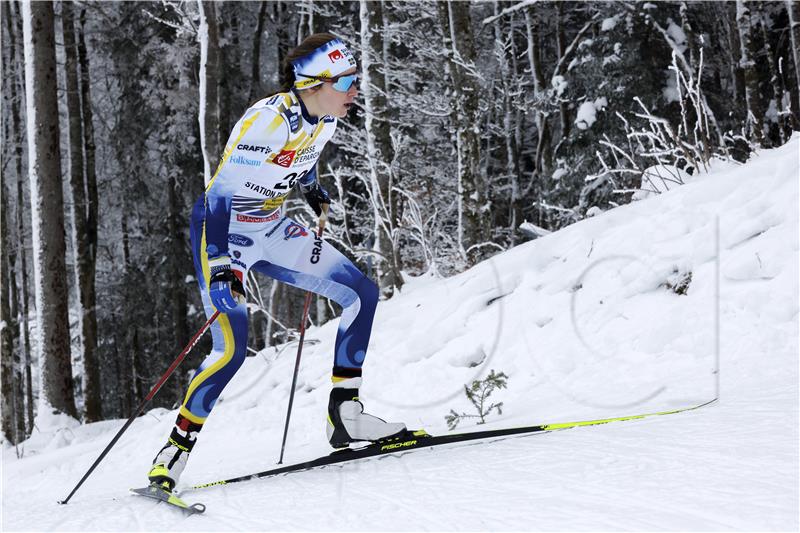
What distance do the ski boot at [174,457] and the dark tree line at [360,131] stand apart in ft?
14.5

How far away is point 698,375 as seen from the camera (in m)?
4.08

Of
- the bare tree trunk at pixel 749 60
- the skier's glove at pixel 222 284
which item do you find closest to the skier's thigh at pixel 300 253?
the skier's glove at pixel 222 284

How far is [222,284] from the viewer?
10.7 feet

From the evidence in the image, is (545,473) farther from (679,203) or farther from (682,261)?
(679,203)

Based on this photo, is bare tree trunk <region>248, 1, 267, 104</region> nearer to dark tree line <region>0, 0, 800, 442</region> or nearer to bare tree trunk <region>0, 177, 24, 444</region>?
dark tree line <region>0, 0, 800, 442</region>

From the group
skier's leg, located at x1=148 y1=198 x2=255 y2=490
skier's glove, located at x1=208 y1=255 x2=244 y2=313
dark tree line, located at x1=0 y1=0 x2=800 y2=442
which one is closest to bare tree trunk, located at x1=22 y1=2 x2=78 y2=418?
dark tree line, located at x1=0 y1=0 x2=800 y2=442

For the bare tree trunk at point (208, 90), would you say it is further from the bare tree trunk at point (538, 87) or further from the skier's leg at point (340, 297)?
the bare tree trunk at point (538, 87)

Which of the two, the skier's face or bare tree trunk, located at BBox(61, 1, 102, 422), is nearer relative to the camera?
the skier's face

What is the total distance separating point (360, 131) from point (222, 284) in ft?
27.7

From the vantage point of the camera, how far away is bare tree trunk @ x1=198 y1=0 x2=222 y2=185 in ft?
33.5

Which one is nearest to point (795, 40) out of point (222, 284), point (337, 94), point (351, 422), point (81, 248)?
point (337, 94)

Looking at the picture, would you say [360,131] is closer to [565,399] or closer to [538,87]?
[565,399]

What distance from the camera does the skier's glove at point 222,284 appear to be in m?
3.24

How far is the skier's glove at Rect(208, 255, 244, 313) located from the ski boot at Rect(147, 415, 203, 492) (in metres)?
0.59
